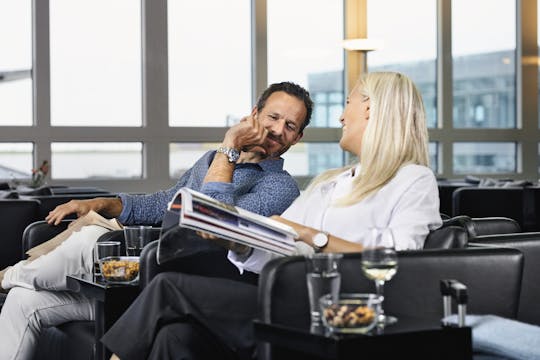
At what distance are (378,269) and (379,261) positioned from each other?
0.02 m

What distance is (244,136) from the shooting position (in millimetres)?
3180

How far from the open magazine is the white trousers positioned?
1079 millimetres

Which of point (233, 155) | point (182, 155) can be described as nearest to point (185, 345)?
point (233, 155)

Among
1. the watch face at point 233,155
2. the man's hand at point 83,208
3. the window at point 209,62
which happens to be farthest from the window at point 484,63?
the watch face at point 233,155

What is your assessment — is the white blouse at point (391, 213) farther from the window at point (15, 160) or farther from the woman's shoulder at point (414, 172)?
the window at point (15, 160)

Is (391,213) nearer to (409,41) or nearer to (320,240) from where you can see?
(320,240)

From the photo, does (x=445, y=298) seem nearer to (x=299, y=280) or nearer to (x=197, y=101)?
(x=299, y=280)

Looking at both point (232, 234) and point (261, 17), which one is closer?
point (232, 234)

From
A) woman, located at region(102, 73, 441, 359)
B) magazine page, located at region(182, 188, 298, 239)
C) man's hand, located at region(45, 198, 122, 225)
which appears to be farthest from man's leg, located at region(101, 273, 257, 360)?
man's hand, located at region(45, 198, 122, 225)

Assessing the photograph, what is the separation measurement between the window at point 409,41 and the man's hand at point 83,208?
316 inches

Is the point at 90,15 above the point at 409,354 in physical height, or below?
above

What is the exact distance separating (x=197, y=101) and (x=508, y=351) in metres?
8.67

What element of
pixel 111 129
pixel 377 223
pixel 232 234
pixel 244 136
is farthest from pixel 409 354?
pixel 111 129

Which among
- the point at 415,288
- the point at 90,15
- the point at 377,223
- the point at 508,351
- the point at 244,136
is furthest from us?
the point at 90,15
